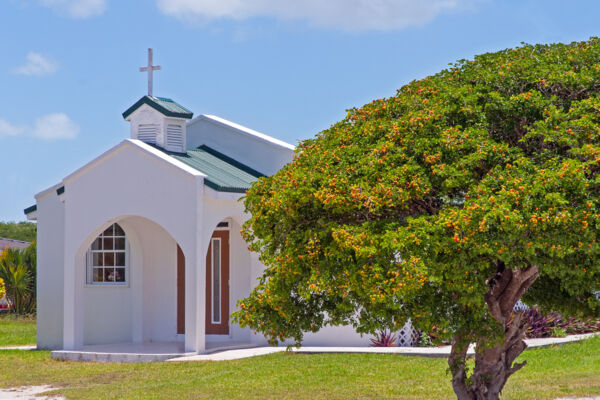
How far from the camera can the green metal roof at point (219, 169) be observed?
620 inches

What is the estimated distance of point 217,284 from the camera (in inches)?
702

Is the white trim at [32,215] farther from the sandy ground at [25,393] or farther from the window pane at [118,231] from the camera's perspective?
the sandy ground at [25,393]

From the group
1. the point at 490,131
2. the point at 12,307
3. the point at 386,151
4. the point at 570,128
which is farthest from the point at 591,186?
the point at 12,307

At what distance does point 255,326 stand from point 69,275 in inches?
358

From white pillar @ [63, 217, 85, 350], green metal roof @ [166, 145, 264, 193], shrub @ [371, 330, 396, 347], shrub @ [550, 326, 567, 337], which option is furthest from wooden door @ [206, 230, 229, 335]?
shrub @ [550, 326, 567, 337]

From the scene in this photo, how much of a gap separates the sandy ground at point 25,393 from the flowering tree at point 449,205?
5047 millimetres

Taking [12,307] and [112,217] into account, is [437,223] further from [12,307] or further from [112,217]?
[12,307]

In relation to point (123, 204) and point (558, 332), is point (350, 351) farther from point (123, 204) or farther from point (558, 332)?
point (123, 204)

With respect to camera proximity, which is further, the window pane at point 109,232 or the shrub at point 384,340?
the window pane at point 109,232

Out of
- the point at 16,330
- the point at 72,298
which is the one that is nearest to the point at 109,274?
the point at 72,298

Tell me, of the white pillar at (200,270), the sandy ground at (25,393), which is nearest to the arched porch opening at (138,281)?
the white pillar at (200,270)

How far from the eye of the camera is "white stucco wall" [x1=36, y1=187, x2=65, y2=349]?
1805 centimetres

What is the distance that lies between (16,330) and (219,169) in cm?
1000

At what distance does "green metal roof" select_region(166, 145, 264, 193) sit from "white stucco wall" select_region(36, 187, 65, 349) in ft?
10.4
